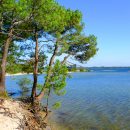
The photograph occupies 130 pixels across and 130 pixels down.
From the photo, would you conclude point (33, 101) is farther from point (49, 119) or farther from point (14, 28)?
point (14, 28)

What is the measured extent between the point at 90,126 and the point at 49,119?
15.4ft

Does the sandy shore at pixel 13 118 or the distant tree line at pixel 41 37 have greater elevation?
the distant tree line at pixel 41 37

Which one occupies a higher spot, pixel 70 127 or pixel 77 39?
pixel 77 39

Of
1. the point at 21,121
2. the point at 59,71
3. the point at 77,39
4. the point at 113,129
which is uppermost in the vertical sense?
the point at 77,39

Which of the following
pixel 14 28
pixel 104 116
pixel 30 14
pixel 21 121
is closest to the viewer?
pixel 21 121

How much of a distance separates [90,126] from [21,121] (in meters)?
10.0

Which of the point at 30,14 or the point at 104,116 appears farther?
the point at 104,116

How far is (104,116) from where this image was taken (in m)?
33.5

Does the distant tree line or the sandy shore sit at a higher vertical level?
the distant tree line

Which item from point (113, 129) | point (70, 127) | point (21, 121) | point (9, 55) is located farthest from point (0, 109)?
point (9, 55)

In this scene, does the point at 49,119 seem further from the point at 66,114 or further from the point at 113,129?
the point at 113,129

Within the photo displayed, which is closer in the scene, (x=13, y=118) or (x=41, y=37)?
(x=13, y=118)

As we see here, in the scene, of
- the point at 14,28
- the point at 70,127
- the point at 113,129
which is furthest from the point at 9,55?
the point at 113,129

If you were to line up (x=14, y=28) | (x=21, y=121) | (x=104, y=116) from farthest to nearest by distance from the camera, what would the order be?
1. (x=104, y=116)
2. (x=14, y=28)
3. (x=21, y=121)
